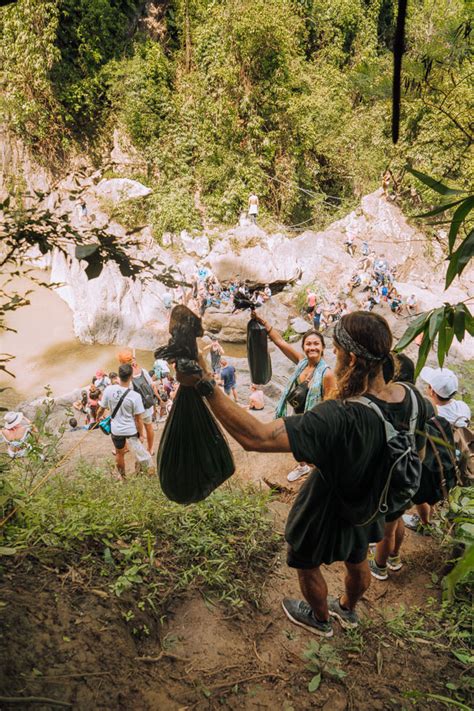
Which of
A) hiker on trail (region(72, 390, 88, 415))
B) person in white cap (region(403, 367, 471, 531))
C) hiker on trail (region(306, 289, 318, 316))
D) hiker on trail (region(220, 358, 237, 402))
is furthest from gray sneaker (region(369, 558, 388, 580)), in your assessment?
hiker on trail (region(306, 289, 318, 316))

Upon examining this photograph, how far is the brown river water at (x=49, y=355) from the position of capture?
8336 millimetres

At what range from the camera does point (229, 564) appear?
2.30m

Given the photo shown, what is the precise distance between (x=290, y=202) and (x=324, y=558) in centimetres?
1396

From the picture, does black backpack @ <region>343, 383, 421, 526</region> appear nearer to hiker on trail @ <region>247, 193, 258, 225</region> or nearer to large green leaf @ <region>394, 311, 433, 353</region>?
large green leaf @ <region>394, 311, 433, 353</region>

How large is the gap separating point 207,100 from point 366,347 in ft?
47.1

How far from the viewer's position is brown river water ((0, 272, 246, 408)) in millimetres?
8336

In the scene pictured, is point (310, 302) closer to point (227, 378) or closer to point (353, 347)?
point (227, 378)

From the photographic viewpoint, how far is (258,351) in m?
2.70

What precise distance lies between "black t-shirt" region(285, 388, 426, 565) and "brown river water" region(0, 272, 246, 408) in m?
6.81

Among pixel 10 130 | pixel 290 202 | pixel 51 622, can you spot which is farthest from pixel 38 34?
pixel 51 622

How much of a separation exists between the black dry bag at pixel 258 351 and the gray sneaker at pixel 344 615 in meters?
1.30

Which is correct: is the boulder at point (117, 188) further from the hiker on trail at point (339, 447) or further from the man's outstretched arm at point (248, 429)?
the man's outstretched arm at point (248, 429)

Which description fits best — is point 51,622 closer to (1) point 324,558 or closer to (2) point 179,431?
(2) point 179,431

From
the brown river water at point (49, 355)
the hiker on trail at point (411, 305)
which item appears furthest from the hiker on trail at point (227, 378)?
the hiker on trail at point (411, 305)
